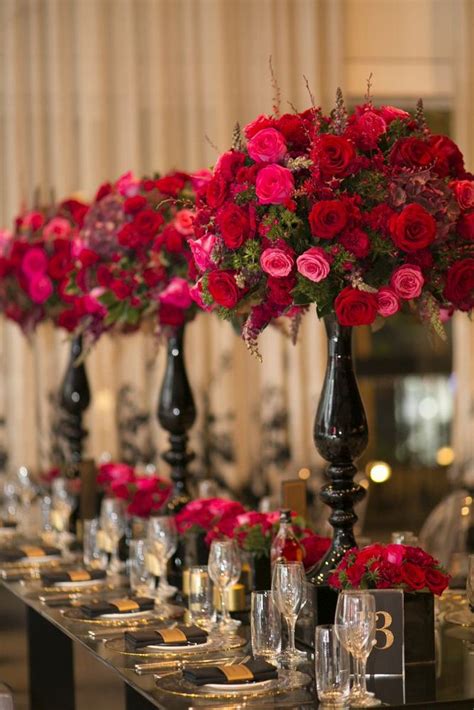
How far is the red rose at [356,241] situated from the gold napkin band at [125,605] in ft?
3.93

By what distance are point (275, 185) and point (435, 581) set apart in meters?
0.98

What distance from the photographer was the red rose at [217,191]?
3336 mm

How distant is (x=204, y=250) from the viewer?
3.38 meters

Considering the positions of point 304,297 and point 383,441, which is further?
point 383,441

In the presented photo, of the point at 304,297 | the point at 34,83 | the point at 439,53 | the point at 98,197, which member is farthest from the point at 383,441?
the point at 304,297

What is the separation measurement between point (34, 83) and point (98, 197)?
3.28 meters

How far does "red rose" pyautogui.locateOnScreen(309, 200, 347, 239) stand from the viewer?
3.12 meters

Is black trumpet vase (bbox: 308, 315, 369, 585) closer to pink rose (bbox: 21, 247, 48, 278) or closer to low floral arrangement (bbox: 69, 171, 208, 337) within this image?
low floral arrangement (bbox: 69, 171, 208, 337)

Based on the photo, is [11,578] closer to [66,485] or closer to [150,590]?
[150,590]

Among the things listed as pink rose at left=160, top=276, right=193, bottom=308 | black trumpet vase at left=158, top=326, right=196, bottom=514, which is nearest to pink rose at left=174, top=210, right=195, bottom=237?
pink rose at left=160, top=276, right=193, bottom=308

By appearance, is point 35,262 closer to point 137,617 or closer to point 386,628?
point 137,617

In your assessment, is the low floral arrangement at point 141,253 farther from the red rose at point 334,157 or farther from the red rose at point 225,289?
the red rose at point 334,157

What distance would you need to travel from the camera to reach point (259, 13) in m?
8.30

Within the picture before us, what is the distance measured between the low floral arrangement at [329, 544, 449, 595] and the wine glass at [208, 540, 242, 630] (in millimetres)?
344
